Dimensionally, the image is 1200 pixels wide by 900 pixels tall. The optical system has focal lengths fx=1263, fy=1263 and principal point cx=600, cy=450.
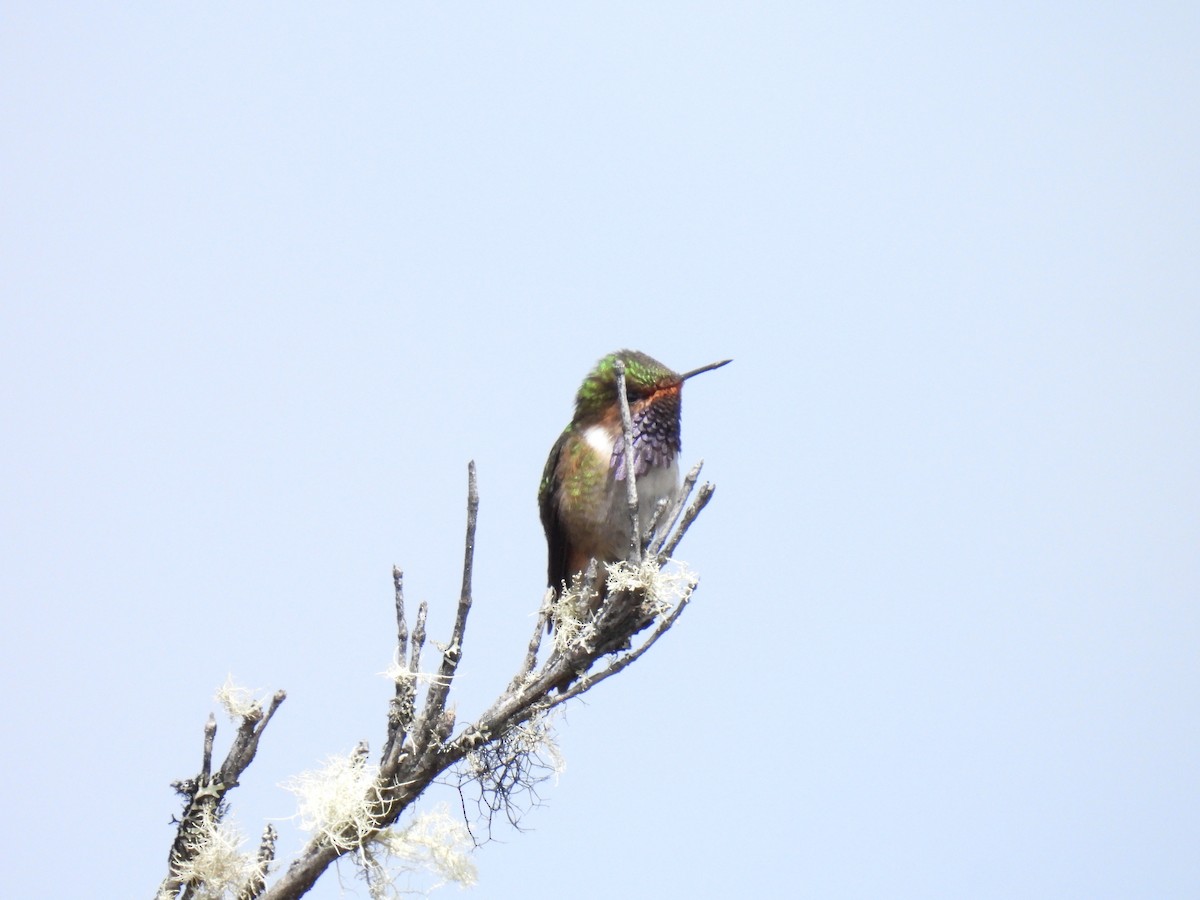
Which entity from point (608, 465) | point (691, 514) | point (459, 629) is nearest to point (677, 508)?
point (691, 514)

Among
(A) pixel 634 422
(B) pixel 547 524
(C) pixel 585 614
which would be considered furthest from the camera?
(B) pixel 547 524

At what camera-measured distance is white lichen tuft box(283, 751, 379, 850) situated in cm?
335

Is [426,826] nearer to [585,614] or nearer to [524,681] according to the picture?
Result: [524,681]

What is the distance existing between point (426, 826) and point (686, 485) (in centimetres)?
123

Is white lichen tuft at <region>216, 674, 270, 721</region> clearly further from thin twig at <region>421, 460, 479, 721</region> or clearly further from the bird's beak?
the bird's beak

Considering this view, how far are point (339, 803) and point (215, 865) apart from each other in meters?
0.41

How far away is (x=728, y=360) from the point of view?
193 inches

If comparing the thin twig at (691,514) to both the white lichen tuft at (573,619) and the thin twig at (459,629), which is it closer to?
the white lichen tuft at (573,619)

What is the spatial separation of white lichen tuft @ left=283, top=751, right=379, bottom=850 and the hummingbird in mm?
1546

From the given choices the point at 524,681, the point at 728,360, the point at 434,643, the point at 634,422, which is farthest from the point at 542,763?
the point at 728,360

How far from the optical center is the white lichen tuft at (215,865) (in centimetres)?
343


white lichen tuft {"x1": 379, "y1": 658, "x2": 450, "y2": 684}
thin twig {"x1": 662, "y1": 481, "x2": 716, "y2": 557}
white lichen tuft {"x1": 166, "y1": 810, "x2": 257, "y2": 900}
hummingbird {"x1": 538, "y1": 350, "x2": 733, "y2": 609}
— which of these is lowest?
white lichen tuft {"x1": 166, "y1": 810, "x2": 257, "y2": 900}

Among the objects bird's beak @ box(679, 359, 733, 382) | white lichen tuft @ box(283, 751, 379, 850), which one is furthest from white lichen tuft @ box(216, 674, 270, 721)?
bird's beak @ box(679, 359, 733, 382)

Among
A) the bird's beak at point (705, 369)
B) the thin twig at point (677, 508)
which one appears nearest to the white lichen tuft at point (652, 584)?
the thin twig at point (677, 508)
